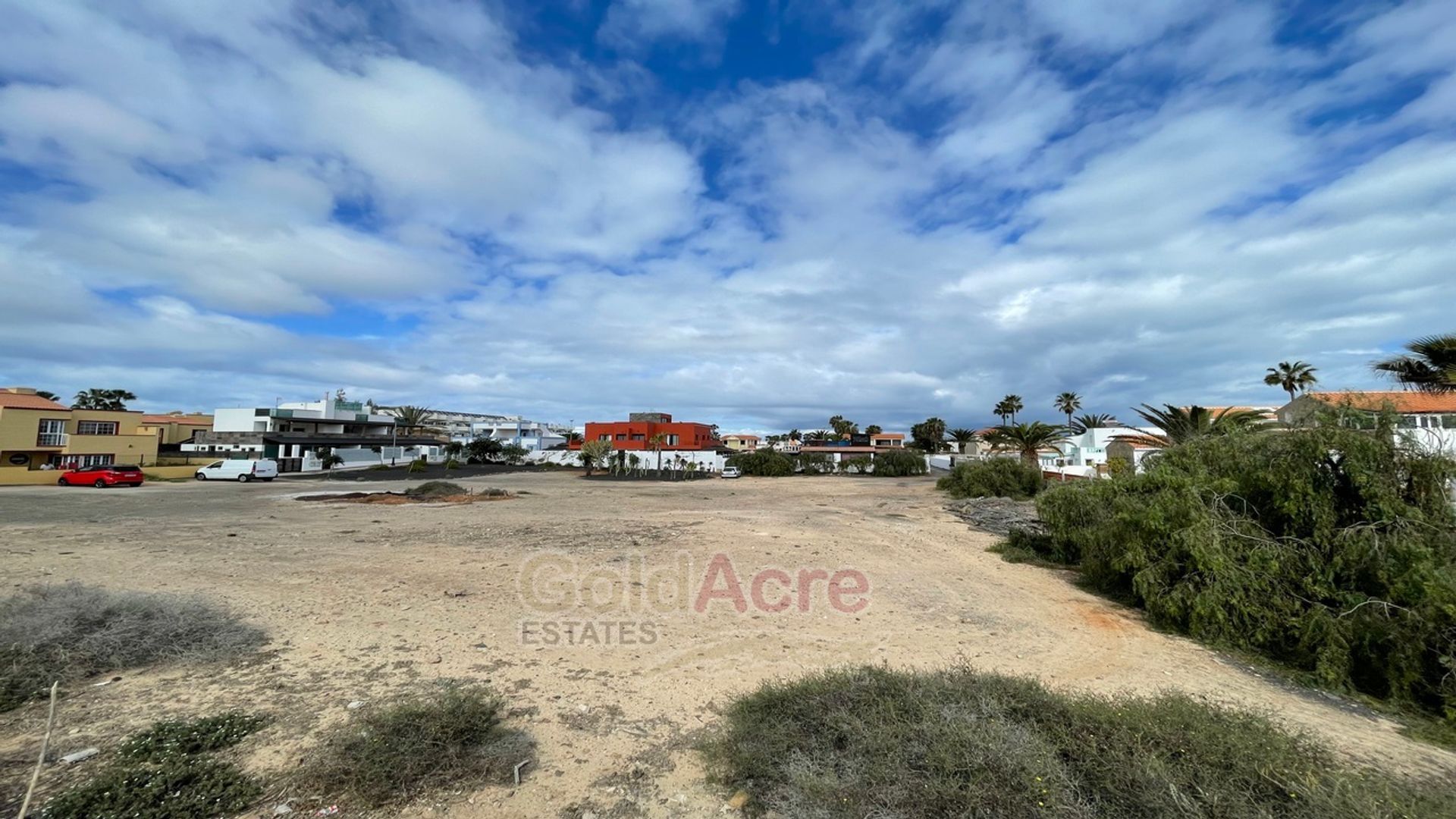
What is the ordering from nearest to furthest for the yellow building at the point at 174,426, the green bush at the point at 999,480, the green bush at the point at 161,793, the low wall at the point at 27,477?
1. the green bush at the point at 161,793
2. the green bush at the point at 999,480
3. the low wall at the point at 27,477
4. the yellow building at the point at 174,426

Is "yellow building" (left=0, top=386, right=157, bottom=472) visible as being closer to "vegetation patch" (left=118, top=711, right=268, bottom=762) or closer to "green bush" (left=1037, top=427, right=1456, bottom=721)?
"vegetation patch" (left=118, top=711, right=268, bottom=762)

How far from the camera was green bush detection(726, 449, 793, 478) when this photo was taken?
5000 cm

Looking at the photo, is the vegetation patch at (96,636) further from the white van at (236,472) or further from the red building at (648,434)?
the red building at (648,434)

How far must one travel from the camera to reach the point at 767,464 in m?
50.2

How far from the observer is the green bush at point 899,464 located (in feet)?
172

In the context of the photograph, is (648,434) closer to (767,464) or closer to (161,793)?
(767,464)

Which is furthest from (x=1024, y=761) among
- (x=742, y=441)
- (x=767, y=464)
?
(x=742, y=441)

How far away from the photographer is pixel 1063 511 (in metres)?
11.5

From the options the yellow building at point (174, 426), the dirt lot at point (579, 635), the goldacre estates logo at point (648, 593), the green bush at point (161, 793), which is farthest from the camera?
the yellow building at point (174, 426)

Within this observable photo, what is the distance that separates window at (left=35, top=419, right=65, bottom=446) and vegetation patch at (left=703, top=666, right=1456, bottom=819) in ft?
172

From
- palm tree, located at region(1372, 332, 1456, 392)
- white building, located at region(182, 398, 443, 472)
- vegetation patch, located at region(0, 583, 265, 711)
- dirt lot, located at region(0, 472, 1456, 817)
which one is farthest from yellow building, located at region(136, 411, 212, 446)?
palm tree, located at region(1372, 332, 1456, 392)

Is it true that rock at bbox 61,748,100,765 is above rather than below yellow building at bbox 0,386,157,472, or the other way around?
below

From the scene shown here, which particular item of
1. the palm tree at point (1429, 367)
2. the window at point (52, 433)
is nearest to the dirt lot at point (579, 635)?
the palm tree at point (1429, 367)

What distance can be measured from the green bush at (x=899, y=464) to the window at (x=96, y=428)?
5843 cm
